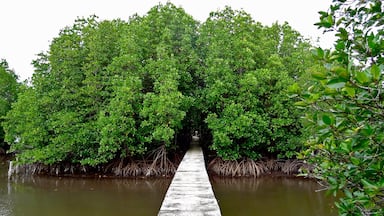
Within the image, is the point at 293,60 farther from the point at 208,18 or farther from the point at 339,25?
the point at 339,25

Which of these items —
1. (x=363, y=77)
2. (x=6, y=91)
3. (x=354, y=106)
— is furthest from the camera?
(x=6, y=91)

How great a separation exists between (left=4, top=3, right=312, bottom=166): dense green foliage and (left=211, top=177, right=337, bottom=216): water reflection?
1046 mm

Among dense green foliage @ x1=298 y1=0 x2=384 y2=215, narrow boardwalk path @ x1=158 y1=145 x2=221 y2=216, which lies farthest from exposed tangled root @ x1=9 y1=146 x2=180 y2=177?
dense green foliage @ x1=298 y1=0 x2=384 y2=215

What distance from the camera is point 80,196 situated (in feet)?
23.6

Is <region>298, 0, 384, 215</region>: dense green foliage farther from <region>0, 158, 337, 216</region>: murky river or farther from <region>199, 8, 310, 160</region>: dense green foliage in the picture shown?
<region>199, 8, 310, 160</region>: dense green foliage

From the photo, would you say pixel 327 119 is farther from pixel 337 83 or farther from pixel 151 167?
pixel 151 167

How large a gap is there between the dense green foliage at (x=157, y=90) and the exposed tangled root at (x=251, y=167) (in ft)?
1.10

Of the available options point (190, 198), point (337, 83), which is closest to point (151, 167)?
point (190, 198)

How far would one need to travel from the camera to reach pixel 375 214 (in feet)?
3.84

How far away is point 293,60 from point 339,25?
9286 millimetres

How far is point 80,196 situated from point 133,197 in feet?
4.47

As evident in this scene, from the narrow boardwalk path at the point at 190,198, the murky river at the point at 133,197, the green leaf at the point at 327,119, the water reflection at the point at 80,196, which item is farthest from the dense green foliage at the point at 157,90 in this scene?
the green leaf at the point at 327,119

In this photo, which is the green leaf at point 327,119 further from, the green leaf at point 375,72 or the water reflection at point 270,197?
the water reflection at point 270,197

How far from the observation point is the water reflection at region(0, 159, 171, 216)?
19.7 feet
